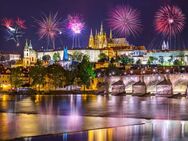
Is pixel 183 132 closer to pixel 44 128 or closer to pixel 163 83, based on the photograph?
pixel 44 128

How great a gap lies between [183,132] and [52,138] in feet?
16.6

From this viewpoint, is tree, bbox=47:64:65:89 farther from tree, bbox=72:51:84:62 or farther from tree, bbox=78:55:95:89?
tree, bbox=72:51:84:62

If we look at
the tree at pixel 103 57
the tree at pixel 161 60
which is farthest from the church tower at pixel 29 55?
the tree at pixel 161 60

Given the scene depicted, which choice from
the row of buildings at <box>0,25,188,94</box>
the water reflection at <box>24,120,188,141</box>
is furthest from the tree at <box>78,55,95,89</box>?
the water reflection at <box>24,120,188,141</box>

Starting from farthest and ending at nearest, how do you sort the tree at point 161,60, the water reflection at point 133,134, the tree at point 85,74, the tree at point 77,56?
the tree at point 77,56 → the tree at point 161,60 → the tree at point 85,74 → the water reflection at point 133,134

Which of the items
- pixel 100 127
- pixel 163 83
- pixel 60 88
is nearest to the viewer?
pixel 100 127

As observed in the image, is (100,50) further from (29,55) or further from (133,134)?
(133,134)

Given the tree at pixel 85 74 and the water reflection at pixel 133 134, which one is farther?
the tree at pixel 85 74

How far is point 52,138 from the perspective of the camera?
18.7 m

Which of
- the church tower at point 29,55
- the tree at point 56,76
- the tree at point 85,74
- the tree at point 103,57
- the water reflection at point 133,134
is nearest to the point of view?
the water reflection at point 133,134

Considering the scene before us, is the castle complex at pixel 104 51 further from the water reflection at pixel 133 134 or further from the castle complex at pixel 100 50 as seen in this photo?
the water reflection at pixel 133 134

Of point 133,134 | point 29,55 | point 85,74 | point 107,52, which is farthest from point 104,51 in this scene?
point 133,134

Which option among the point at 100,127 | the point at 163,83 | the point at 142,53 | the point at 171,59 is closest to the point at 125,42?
the point at 142,53

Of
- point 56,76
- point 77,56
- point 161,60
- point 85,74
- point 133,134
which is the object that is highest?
point 77,56
